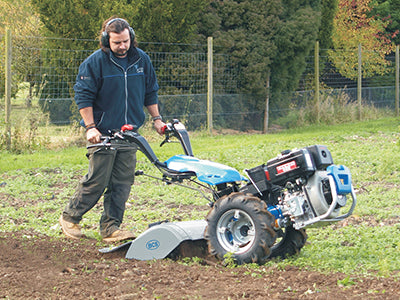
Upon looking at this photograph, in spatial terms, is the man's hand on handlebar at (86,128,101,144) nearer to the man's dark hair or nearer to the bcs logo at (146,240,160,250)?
the man's dark hair

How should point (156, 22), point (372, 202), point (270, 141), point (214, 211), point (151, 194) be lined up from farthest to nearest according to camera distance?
point (156, 22) < point (270, 141) < point (151, 194) < point (372, 202) < point (214, 211)

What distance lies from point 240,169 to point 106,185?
4.03m

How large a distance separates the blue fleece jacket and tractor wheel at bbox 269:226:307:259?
199 cm

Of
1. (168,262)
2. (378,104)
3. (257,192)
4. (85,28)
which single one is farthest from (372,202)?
(378,104)

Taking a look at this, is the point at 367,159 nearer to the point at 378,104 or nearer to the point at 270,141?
the point at 270,141

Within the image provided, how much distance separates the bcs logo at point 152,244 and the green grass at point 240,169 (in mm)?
1027

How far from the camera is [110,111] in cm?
620

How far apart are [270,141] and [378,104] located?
38.2ft

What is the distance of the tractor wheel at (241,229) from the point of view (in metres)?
4.84

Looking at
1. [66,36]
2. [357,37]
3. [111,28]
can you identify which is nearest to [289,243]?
[111,28]

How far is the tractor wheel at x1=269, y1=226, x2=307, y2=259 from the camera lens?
17.2ft

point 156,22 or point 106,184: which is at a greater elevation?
point 156,22

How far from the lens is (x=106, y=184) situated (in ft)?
20.4

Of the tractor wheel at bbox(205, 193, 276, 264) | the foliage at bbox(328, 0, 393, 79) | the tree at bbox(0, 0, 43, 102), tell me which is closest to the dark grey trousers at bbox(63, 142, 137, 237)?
the tractor wheel at bbox(205, 193, 276, 264)
